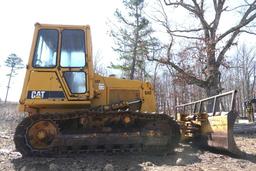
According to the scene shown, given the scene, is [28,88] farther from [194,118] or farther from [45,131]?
[194,118]

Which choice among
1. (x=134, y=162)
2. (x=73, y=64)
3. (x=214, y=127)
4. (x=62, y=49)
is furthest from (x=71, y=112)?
(x=214, y=127)

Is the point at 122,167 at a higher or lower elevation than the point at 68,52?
lower

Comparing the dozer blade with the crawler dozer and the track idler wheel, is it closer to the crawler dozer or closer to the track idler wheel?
the crawler dozer

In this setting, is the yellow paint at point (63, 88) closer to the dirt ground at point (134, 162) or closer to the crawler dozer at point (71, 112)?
the crawler dozer at point (71, 112)

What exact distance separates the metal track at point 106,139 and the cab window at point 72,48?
1216mm

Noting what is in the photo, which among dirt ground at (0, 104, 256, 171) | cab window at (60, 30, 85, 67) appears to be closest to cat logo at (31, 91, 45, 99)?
cab window at (60, 30, 85, 67)

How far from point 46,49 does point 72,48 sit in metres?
0.62

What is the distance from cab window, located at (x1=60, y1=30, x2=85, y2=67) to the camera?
938 centimetres

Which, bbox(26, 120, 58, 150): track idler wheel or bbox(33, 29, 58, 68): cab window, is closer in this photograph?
bbox(26, 120, 58, 150): track idler wheel

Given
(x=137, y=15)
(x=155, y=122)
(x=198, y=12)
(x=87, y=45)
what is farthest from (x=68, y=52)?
(x=137, y=15)

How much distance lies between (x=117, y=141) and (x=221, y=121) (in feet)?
8.17

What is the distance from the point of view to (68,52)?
31.0 ft

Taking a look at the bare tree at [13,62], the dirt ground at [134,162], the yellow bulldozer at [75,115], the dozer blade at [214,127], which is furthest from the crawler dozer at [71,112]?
the bare tree at [13,62]

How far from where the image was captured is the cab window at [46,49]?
Result: 30.6ft
